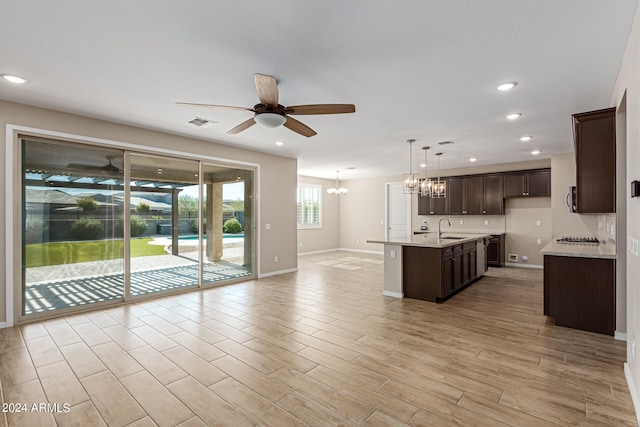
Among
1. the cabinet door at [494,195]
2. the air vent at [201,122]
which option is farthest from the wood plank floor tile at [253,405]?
the cabinet door at [494,195]

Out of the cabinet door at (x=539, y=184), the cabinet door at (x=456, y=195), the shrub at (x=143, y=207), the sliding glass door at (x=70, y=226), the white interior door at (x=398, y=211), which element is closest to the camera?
the sliding glass door at (x=70, y=226)

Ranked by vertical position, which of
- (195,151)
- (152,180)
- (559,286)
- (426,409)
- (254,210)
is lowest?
(426,409)

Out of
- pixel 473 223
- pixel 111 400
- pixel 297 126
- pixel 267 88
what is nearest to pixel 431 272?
pixel 297 126

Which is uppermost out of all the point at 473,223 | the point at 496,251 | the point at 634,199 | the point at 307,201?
the point at 307,201

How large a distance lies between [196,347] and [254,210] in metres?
3.54

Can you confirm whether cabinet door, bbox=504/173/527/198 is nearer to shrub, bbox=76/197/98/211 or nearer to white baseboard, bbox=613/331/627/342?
white baseboard, bbox=613/331/627/342

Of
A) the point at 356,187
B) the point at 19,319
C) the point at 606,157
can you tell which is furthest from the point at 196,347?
the point at 356,187

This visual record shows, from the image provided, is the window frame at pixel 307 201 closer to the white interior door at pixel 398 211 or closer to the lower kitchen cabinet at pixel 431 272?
the white interior door at pixel 398 211

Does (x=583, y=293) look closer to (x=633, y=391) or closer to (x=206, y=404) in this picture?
(x=633, y=391)

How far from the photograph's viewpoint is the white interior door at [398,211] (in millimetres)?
9641

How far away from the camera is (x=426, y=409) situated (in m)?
2.09

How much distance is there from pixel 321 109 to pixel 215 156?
11.0ft

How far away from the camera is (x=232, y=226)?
6035 mm

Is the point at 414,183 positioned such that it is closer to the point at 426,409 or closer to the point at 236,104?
the point at 236,104
